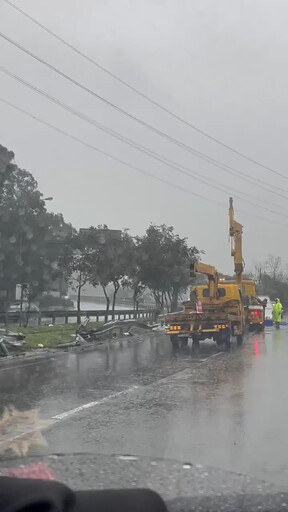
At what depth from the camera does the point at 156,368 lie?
14.7m

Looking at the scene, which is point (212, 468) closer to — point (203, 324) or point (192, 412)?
point (192, 412)

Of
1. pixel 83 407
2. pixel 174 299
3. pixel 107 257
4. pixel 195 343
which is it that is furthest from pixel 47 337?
pixel 174 299

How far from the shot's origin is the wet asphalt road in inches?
250

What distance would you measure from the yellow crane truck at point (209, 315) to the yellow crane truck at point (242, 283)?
11.7 feet

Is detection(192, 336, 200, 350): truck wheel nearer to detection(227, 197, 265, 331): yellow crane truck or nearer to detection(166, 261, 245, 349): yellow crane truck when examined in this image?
detection(166, 261, 245, 349): yellow crane truck

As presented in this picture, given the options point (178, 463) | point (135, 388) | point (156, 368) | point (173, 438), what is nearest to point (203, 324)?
point (156, 368)

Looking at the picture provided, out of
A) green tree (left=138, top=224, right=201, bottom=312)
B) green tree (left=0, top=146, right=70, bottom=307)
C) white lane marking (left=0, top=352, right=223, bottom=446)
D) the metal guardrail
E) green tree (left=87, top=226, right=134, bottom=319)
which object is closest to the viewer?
white lane marking (left=0, top=352, right=223, bottom=446)

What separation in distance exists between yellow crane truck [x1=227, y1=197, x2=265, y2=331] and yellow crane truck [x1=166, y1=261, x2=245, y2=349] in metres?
3.56

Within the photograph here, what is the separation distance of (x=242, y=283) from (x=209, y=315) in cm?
947

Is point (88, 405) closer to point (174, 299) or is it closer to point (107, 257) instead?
point (107, 257)

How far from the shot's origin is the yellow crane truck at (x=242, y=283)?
93.8ft

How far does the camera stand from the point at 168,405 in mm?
9258

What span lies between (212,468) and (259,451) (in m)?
1.23

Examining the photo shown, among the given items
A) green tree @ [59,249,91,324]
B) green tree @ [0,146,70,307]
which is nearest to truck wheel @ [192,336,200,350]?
green tree @ [59,249,91,324]
